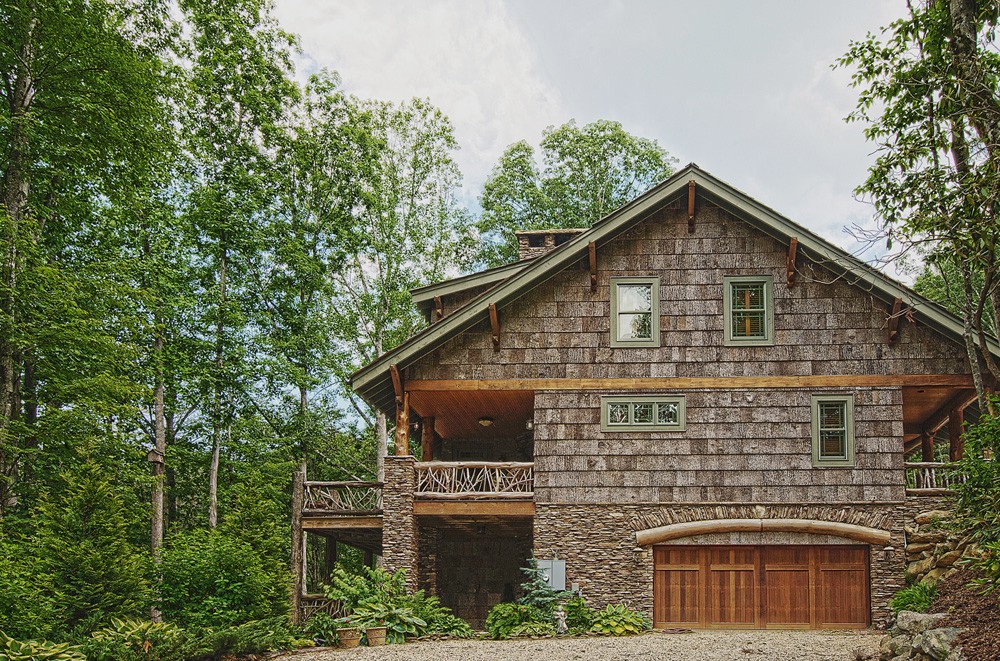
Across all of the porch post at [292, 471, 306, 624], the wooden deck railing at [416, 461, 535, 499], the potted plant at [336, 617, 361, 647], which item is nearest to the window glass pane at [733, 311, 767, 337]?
the wooden deck railing at [416, 461, 535, 499]

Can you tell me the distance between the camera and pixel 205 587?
17312 mm

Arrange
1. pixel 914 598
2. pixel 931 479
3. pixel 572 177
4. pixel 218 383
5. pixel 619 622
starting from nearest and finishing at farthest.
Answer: pixel 914 598, pixel 619 622, pixel 931 479, pixel 218 383, pixel 572 177

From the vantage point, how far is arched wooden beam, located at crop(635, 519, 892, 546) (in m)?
18.5

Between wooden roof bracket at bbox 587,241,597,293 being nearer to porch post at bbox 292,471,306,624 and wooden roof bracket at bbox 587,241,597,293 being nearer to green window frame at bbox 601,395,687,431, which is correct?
green window frame at bbox 601,395,687,431

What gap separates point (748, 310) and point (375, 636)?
9.88 metres

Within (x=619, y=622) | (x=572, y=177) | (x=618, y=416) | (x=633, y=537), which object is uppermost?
(x=572, y=177)

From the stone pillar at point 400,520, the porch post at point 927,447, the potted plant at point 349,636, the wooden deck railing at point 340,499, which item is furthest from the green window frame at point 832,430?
the potted plant at point 349,636

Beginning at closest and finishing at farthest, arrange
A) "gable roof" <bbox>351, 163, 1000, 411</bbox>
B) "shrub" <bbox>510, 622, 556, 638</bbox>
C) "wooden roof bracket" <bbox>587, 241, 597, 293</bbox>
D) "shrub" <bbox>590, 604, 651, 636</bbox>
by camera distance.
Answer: "shrub" <bbox>510, 622, 556, 638</bbox>, "shrub" <bbox>590, 604, 651, 636</bbox>, "gable roof" <bbox>351, 163, 1000, 411</bbox>, "wooden roof bracket" <bbox>587, 241, 597, 293</bbox>

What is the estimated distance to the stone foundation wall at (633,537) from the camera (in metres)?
18.6

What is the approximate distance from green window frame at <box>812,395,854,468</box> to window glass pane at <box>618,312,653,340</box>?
360 cm

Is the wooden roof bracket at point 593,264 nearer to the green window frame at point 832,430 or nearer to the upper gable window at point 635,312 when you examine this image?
the upper gable window at point 635,312

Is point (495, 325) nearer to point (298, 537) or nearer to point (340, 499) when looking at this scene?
point (340, 499)

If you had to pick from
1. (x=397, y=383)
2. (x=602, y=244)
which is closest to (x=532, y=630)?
(x=397, y=383)

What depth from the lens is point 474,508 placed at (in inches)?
777
